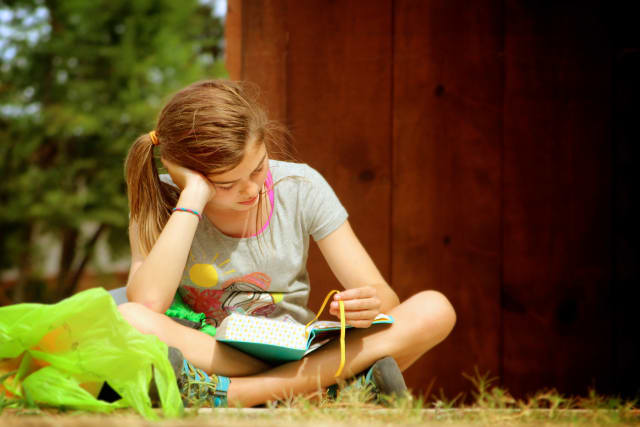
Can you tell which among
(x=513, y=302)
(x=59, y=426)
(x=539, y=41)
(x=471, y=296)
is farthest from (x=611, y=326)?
(x=59, y=426)

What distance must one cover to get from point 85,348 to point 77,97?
4547mm

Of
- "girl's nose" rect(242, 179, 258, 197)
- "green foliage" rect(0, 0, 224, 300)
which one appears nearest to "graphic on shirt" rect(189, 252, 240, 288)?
"girl's nose" rect(242, 179, 258, 197)

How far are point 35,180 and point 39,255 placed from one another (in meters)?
0.99

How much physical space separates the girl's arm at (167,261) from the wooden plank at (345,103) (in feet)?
2.42

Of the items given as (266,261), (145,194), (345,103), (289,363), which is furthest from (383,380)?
(345,103)

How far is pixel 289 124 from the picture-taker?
235cm

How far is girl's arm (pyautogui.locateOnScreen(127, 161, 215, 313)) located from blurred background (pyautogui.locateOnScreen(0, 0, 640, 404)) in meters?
0.73

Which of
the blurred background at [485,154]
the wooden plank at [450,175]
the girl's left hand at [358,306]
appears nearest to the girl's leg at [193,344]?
the girl's left hand at [358,306]

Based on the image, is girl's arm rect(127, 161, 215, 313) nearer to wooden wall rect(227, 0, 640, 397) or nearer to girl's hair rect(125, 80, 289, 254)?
girl's hair rect(125, 80, 289, 254)

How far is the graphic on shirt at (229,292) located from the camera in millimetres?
1866

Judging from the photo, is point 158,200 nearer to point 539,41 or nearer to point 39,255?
point 539,41

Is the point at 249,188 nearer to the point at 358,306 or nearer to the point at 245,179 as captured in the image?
the point at 245,179

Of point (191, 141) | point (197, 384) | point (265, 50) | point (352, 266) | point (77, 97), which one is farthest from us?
point (77, 97)

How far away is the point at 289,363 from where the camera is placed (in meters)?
1.62
